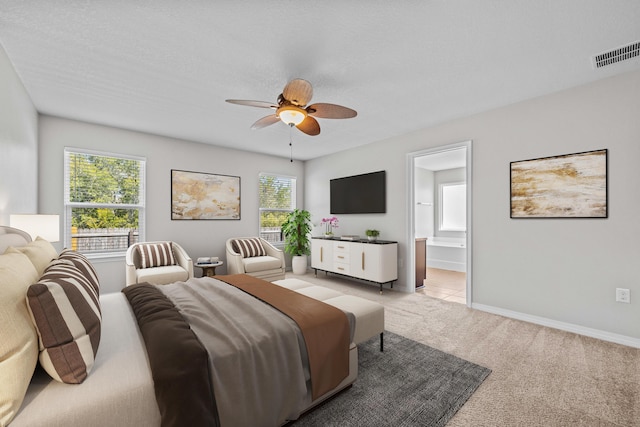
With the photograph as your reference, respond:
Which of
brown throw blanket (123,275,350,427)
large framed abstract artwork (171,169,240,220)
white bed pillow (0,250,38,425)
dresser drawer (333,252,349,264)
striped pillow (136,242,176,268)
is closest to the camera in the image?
white bed pillow (0,250,38,425)

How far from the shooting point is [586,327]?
2.78m

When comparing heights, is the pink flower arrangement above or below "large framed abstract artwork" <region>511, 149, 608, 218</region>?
below

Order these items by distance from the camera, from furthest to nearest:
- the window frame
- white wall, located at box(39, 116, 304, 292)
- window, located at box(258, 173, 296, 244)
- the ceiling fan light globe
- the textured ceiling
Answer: window, located at box(258, 173, 296, 244) → the window frame → white wall, located at box(39, 116, 304, 292) → the ceiling fan light globe → the textured ceiling

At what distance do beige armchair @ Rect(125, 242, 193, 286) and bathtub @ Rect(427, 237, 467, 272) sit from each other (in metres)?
5.23

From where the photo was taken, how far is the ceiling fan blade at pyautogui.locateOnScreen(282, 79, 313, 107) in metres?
2.29

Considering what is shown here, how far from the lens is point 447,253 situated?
20.8 ft

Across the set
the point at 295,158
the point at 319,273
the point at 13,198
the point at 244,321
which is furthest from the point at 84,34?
the point at 319,273

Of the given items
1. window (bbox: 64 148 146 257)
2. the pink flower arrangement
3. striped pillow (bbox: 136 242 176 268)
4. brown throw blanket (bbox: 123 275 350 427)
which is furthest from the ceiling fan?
the pink flower arrangement

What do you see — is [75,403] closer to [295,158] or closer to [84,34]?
[84,34]

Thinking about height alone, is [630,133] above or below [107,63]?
below

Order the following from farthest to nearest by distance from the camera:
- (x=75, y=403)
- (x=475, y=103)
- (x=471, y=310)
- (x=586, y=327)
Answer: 1. (x=471, y=310)
2. (x=475, y=103)
3. (x=586, y=327)
4. (x=75, y=403)

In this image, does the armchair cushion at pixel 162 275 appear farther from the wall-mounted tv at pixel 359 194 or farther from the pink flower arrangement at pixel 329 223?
the wall-mounted tv at pixel 359 194

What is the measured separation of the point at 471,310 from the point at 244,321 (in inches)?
121

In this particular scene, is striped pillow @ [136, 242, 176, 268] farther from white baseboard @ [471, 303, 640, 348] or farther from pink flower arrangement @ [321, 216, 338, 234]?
white baseboard @ [471, 303, 640, 348]
